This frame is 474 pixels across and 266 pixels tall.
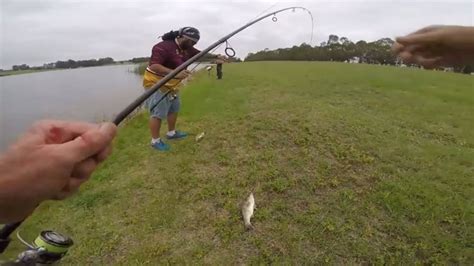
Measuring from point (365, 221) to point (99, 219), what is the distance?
2.85 m

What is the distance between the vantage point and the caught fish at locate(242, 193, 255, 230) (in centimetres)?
386

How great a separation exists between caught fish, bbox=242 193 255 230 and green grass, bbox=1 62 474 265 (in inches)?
3.0

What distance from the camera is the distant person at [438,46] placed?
1744 mm

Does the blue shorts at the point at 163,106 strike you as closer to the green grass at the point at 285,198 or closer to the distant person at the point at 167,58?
the distant person at the point at 167,58

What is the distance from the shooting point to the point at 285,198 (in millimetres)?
4398

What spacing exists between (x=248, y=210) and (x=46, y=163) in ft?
10.7

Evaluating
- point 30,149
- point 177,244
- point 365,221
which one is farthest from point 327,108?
point 30,149

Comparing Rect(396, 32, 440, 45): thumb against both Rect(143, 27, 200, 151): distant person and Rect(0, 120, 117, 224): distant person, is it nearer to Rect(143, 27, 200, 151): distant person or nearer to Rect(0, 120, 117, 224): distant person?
Rect(0, 120, 117, 224): distant person

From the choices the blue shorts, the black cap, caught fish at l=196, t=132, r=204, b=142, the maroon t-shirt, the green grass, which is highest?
the black cap

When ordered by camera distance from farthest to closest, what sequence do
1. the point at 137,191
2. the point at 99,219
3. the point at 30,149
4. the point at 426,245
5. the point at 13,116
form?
the point at 13,116 → the point at 137,191 → the point at 99,219 → the point at 426,245 → the point at 30,149

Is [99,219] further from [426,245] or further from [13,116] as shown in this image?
[13,116]

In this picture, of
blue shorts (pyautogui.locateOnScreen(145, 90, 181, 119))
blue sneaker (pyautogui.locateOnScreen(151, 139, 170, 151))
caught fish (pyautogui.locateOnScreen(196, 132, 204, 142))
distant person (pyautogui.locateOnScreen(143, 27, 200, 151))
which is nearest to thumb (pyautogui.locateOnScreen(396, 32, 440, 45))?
distant person (pyautogui.locateOnScreen(143, 27, 200, 151))

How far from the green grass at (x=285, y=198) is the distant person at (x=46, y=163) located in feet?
8.53

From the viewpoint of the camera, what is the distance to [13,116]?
17.6 metres
